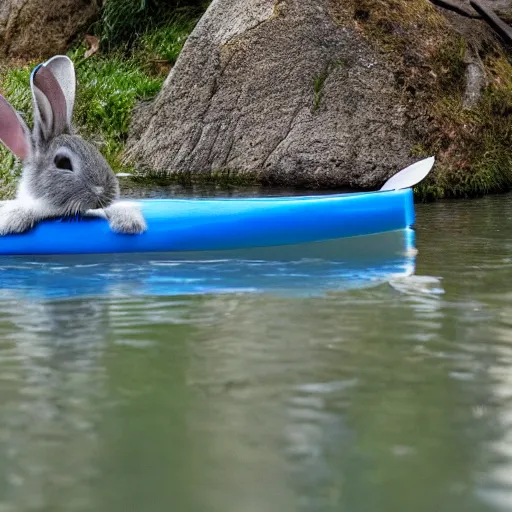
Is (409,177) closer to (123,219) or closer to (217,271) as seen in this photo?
(217,271)

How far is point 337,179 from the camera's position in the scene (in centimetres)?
711

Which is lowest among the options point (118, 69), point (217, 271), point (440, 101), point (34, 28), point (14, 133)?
point (217, 271)

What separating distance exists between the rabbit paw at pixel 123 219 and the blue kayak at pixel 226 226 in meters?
0.04

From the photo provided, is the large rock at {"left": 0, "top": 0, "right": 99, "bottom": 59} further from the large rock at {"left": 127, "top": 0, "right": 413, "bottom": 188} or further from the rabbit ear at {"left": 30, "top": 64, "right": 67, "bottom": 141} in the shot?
the rabbit ear at {"left": 30, "top": 64, "right": 67, "bottom": 141}

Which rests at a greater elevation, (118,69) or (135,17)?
(135,17)

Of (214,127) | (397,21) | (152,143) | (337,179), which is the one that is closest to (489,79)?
(397,21)

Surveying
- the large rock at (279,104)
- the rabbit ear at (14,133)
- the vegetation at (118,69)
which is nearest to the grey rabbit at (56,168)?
the rabbit ear at (14,133)

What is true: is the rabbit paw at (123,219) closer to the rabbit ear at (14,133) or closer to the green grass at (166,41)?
the rabbit ear at (14,133)

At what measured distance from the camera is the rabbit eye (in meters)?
4.54

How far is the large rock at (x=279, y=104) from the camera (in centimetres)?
716

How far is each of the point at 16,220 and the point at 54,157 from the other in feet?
1.23

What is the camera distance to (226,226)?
485 centimetres

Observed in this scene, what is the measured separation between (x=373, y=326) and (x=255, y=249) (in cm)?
175

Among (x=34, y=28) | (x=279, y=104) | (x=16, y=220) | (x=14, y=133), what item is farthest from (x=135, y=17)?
(x=16, y=220)
